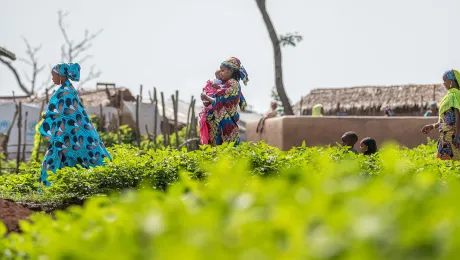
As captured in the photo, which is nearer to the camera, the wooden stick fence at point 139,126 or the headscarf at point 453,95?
the headscarf at point 453,95

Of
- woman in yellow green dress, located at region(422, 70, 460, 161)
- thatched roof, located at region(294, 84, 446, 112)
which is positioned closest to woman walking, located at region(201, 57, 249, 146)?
woman in yellow green dress, located at region(422, 70, 460, 161)

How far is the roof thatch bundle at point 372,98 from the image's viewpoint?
34156mm

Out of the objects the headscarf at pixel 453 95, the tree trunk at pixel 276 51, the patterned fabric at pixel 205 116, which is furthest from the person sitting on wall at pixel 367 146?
the tree trunk at pixel 276 51

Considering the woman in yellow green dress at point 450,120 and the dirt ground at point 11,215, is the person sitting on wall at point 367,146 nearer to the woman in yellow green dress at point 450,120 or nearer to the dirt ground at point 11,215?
the woman in yellow green dress at point 450,120

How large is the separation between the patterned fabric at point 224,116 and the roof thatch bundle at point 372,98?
22.8m

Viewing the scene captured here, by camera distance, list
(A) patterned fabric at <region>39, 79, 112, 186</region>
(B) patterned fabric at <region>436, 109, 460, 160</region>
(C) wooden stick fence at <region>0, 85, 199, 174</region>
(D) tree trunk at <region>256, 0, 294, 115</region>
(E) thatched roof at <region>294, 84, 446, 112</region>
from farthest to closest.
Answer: (E) thatched roof at <region>294, 84, 446, 112</region>
(D) tree trunk at <region>256, 0, 294, 115</region>
(C) wooden stick fence at <region>0, 85, 199, 174</region>
(B) patterned fabric at <region>436, 109, 460, 160</region>
(A) patterned fabric at <region>39, 79, 112, 186</region>

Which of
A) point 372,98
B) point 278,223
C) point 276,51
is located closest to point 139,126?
point 276,51

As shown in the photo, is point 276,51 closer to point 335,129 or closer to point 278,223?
point 335,129

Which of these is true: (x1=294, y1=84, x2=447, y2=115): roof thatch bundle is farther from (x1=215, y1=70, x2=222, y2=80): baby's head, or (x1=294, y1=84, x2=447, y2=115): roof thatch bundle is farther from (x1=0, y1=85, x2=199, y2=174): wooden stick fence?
(x1=215, y1=70, x2=222, y2=80): baby's head

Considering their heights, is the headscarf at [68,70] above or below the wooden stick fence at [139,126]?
above

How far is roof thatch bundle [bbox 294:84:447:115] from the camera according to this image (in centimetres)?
3416

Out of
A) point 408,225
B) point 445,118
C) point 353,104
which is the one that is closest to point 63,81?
point 445,118

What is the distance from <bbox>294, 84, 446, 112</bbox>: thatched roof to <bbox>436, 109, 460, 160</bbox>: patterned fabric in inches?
905

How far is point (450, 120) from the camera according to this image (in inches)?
423
